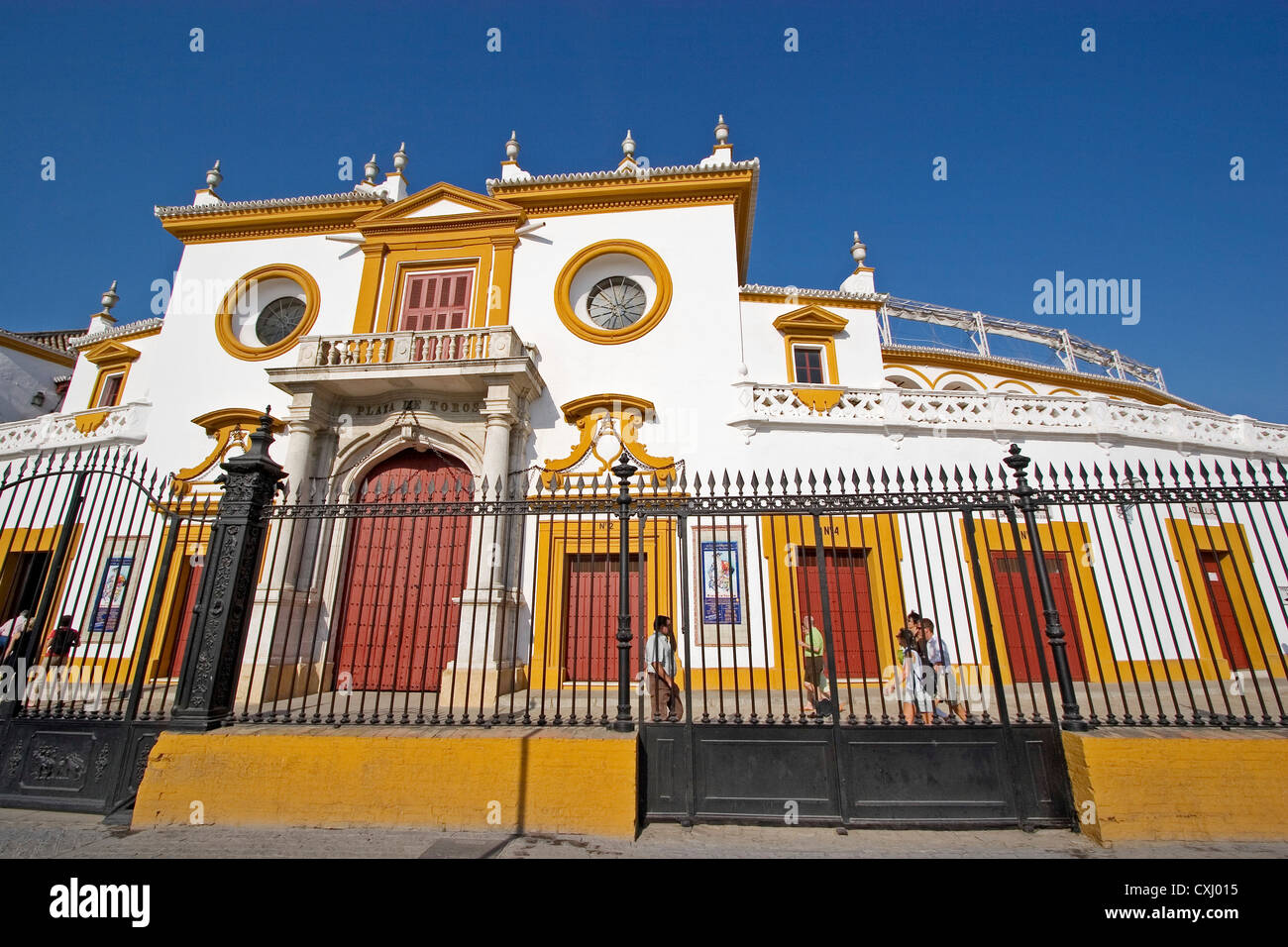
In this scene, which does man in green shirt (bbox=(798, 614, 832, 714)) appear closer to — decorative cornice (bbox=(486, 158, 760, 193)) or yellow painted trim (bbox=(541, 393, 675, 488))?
yellow painted trim (bbox=(541, 393, 675, 488))

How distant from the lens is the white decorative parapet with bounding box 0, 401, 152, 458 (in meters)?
12.1

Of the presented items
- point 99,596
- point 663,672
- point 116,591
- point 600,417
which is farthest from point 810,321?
point 116,591

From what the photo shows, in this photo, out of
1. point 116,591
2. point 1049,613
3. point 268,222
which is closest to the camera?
point 1049,613

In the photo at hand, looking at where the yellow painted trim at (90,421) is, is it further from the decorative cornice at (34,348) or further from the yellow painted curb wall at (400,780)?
the yellow painted curb wall at (400,780)

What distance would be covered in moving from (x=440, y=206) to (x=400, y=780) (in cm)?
1249

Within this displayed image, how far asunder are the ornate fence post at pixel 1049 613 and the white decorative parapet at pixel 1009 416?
5.96 meters

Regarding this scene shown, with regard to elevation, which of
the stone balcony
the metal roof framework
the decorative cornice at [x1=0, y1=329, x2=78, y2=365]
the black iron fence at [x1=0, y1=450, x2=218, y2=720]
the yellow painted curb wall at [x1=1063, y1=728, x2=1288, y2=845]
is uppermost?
the metal roof framework

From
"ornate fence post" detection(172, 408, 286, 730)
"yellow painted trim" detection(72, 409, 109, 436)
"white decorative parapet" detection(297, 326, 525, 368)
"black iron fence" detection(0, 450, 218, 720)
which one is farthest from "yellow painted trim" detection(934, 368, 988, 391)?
"yellow painted trim" detection(72, 409, 109, 436)

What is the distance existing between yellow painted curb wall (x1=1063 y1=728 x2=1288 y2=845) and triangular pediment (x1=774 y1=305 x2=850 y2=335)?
10014 mm

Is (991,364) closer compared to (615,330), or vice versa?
(615,330)

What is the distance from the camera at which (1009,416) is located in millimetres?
10984

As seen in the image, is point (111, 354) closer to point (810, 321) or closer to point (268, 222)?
point (268, 222)
